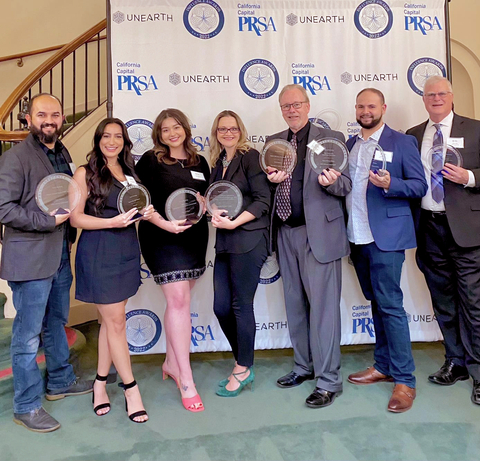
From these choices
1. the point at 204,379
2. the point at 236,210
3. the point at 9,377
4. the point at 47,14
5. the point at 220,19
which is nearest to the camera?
the point at 236,210

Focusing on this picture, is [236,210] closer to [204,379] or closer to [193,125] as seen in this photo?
[193,125]

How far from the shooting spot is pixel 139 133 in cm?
274

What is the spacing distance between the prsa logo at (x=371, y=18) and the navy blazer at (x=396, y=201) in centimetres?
109

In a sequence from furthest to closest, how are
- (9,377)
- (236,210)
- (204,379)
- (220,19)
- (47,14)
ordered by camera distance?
(47,14), (220,19), (204,379), (9,377), (236,210)

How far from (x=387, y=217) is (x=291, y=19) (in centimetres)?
164

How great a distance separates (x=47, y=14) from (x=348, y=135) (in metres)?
4.96

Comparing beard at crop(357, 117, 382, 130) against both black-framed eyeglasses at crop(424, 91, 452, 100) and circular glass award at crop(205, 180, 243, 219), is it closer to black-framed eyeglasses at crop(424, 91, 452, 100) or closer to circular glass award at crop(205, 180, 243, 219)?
black-framed eyeglasses at crop(424, 91, 452, 100)

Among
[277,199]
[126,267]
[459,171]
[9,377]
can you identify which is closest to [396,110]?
[459,171]

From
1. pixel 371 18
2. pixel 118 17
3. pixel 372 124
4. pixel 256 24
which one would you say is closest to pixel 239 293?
pixel 372 124

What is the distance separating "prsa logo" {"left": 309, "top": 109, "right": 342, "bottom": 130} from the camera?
2836mm

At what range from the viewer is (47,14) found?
5.53 m

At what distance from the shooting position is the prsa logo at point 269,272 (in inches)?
113

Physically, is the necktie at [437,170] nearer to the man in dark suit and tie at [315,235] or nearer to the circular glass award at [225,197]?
the man in dark suit and tie at [315,235]

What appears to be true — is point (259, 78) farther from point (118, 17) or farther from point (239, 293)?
point (239, 293)
